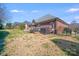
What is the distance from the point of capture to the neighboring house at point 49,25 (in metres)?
1.56

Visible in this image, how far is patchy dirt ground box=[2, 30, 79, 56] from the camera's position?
155 centimetres

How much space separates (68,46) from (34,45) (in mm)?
303

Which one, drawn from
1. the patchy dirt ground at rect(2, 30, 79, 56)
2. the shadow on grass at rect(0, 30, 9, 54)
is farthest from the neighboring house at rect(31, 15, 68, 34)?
the shadow on grass at rect(0, 30, 9, 54)

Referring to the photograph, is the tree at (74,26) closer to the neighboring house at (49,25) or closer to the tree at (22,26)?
the neighboring house at (49,25)

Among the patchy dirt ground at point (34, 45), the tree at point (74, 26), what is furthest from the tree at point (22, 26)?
the tree at point (74, 26)

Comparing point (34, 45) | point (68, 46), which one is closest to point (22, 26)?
point (34, 45)

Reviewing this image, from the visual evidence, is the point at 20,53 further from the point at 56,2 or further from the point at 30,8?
the point at 56,2

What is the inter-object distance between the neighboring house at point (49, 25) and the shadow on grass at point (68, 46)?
0.09m

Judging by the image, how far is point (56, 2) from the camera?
5.15 ft

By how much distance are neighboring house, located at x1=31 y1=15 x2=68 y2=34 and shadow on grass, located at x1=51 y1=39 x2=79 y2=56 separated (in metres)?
0.09

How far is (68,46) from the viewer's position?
5.13 ft

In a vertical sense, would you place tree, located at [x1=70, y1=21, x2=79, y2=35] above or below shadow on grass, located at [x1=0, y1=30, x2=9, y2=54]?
above

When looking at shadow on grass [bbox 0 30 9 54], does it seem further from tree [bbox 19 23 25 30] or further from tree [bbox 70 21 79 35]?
tree [bbox 70 21 79 35]

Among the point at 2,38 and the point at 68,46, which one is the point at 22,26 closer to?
the point at 2,38
